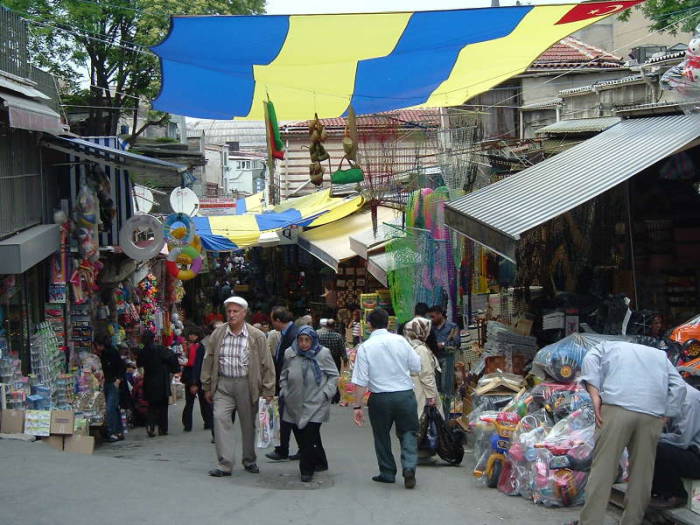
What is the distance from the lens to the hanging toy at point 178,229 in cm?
1788

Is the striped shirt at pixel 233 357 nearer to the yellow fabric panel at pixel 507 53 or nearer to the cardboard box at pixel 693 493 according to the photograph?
the cardboard box at pixel 693 493

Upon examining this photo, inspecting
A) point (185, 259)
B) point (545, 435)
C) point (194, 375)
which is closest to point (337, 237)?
point (185, 259)

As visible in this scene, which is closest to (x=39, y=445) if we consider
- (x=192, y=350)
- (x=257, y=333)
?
(x=257, y=333)

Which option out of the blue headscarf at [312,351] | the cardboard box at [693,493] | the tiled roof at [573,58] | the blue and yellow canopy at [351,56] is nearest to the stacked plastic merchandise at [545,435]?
the cardboard box at [693,493]

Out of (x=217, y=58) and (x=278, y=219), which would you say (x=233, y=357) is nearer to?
(x=217, y=58)

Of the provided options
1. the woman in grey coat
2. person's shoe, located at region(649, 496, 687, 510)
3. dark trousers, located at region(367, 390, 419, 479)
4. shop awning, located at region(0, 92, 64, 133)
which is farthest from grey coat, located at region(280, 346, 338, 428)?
shop awning, located at region(0, 92, 64, 133)

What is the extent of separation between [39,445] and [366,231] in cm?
1110

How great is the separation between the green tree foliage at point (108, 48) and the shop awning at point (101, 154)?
12030 mm

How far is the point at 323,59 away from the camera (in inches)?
444

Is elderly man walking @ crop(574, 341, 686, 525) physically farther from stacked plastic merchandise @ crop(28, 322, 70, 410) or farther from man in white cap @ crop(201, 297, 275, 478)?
stacked plastic merchandise @ crop(28, 322, 70, 410)

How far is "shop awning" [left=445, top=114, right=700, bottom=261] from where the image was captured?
27.0ft

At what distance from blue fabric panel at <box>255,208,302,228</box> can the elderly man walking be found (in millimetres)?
15653

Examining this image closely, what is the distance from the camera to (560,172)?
10.1 meters

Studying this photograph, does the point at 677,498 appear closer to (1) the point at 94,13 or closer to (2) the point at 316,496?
(2) the point at 316,496
